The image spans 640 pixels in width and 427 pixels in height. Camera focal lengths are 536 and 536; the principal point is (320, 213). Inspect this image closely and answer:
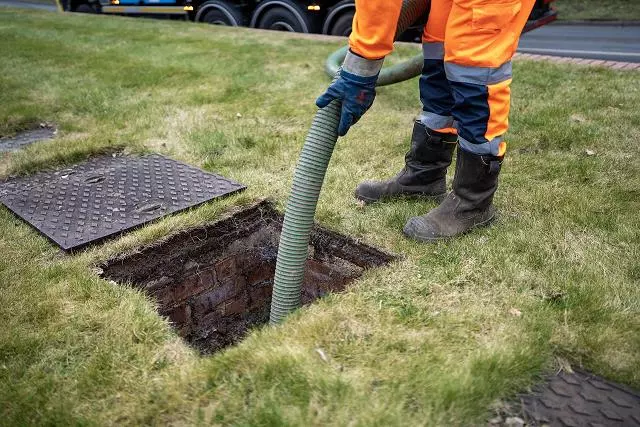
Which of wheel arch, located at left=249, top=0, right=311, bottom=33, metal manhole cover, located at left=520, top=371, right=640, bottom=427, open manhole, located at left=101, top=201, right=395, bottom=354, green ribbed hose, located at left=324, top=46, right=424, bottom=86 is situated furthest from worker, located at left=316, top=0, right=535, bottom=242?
wheel arch, located at left=249, top=0, right=311, bottom=33

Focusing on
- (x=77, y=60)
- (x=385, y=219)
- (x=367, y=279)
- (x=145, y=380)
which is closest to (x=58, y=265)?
(x=145, y=380)

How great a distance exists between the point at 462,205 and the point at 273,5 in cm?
756

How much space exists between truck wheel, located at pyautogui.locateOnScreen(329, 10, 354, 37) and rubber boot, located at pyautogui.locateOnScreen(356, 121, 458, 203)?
606 cm

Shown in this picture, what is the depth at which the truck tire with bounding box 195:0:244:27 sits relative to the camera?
30.8 ft

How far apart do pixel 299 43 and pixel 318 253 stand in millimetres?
4971

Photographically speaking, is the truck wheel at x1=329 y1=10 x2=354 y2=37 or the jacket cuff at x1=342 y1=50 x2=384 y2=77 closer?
the jacket cuff at x1=342 y1=50 x2=384 y2=77

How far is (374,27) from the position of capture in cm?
182

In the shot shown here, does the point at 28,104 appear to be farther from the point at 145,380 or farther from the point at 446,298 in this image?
the point at 446,298

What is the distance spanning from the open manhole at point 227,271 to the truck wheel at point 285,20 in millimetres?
6525

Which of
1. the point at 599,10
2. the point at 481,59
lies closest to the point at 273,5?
the point at 481,59

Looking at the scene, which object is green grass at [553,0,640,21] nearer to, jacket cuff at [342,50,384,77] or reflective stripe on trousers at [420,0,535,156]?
reflective stripe on trousers at [420,0,535,156]

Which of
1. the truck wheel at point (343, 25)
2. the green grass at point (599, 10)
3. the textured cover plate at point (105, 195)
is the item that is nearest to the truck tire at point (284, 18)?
the truck wheel at point (343, 25)

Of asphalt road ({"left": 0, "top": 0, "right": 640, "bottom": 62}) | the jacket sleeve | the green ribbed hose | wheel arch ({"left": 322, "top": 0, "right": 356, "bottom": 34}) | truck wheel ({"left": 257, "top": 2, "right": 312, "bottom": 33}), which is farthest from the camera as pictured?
truck wheel ({"left": 257, "top": 2, "right": 312, "bottom": 33})

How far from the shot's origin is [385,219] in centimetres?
243
